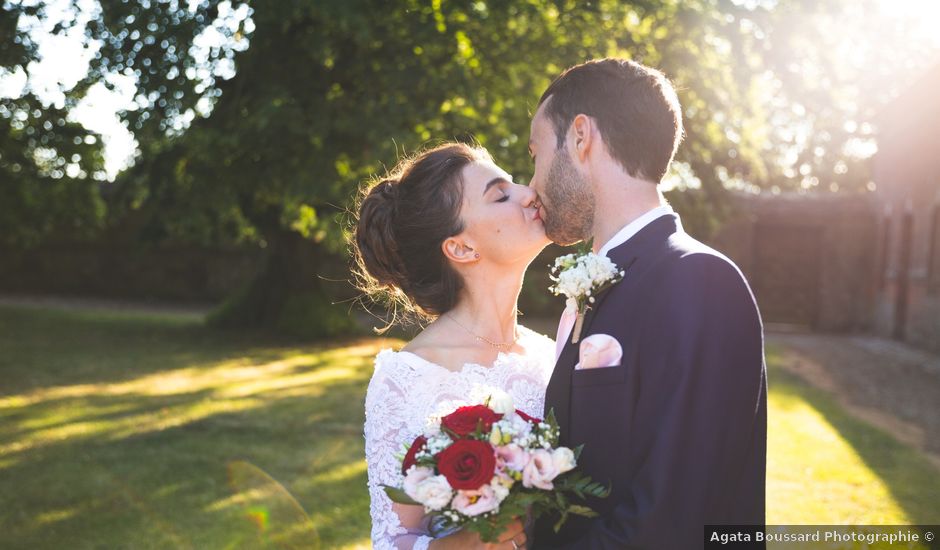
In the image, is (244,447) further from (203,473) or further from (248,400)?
(248,400)

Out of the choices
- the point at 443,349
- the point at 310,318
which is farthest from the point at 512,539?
the point at 310,318

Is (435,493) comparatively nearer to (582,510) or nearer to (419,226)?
(582,510)

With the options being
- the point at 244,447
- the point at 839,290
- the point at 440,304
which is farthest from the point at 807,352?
the point at 440,304

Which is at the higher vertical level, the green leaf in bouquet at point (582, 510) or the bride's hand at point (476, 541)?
the green leaf in bouquet at point (582, 510)

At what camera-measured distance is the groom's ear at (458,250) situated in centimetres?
316

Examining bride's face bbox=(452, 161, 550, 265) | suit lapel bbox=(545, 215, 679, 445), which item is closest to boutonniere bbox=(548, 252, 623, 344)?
suit lapel bbox=(545, 215, 679, 445)

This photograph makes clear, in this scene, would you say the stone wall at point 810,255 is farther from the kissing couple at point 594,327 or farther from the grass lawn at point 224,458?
the kissing couple at point 594,327

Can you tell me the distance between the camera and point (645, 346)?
6.90ft

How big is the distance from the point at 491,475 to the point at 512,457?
8 centimetres

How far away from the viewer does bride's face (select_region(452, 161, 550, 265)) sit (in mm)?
3082

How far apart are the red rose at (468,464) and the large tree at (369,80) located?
6.23m

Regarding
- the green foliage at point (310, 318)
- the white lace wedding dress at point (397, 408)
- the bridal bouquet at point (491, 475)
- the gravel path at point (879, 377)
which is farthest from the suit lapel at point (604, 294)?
the green foliage at point (310, 318)

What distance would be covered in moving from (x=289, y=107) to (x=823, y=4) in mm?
7111

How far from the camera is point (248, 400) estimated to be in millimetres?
10523
